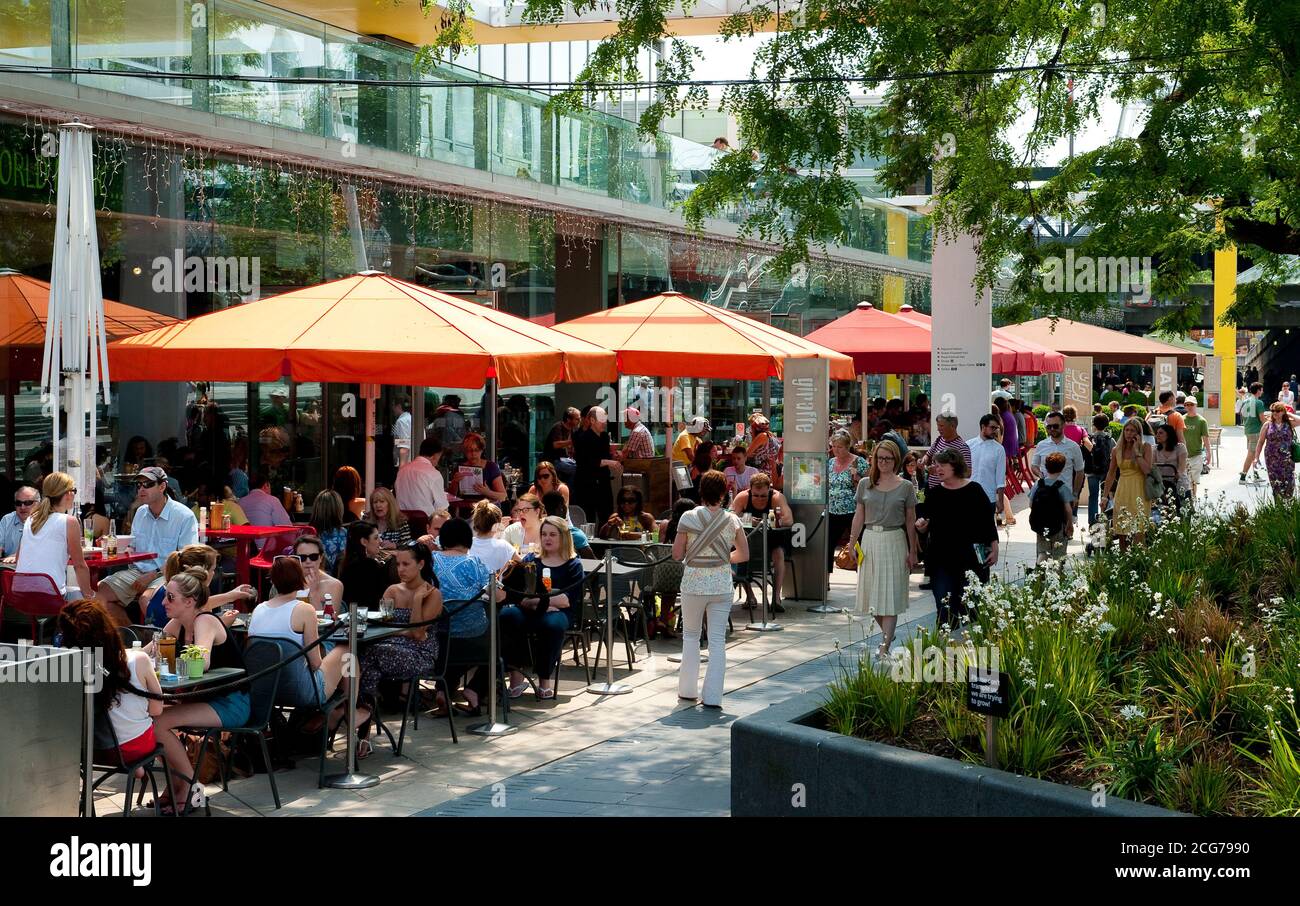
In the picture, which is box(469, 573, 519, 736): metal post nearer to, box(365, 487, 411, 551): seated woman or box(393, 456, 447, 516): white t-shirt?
box(365, 487, 411, 551): seated woman

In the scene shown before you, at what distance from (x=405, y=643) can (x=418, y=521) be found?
15.6 feet

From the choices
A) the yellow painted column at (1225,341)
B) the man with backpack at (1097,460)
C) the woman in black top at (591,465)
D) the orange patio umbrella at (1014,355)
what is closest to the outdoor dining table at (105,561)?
the woman in black top at (591,465)

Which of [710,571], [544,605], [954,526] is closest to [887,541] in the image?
[954,526]

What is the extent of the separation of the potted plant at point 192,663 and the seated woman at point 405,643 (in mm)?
1177

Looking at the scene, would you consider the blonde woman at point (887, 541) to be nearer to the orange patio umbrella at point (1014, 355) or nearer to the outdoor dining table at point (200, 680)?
the outdoor dining table at point (200, 680)

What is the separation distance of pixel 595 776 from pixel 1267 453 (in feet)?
58.6

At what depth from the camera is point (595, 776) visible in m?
8.83

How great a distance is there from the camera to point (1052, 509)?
17047 millimetres

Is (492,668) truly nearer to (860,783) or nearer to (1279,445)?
(860,783)

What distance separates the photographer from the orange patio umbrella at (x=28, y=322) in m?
13.4

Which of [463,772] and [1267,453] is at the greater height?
[1267,453]

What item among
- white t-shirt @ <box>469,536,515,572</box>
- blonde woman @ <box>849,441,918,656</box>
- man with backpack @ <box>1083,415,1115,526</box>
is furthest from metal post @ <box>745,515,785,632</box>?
man with backpack @ <box>1083,415,1115,526</box>
